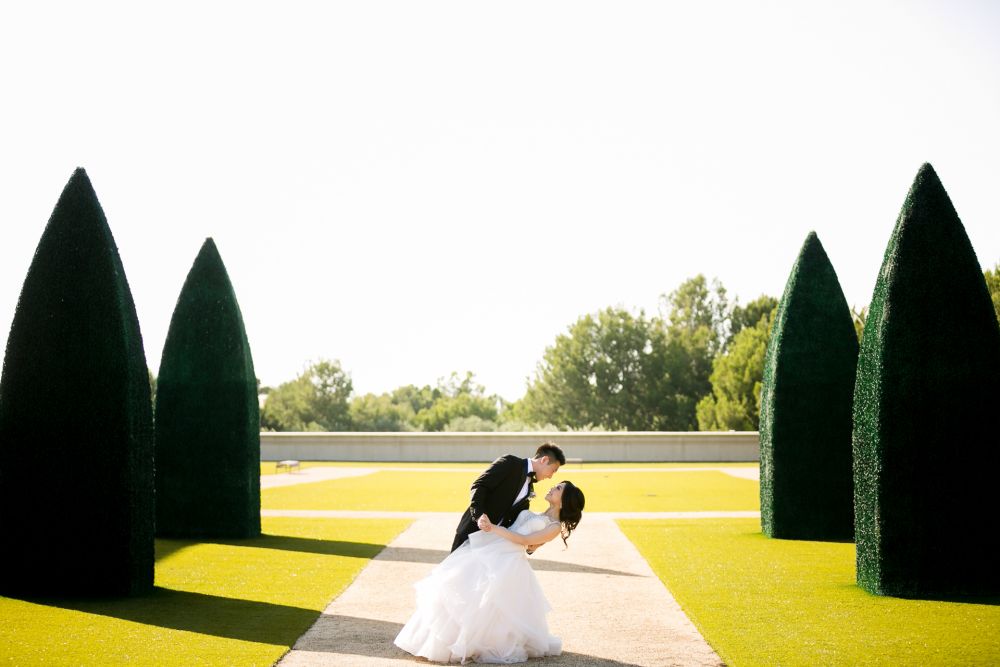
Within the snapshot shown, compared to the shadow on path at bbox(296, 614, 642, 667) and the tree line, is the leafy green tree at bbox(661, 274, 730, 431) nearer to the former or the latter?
the tree line

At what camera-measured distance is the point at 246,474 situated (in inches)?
638

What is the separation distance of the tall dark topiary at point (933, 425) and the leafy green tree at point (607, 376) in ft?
244

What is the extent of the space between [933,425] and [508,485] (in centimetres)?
541

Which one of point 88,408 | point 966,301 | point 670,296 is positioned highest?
point 670,296

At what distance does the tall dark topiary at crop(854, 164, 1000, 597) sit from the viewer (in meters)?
10.9

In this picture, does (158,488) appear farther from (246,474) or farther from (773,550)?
(773,550)

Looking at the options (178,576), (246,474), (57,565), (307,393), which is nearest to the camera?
(57,565)

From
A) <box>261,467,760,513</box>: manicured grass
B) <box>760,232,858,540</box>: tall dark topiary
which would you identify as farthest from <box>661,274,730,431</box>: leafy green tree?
<box>760,232,858,540</box>: tall dark topiary

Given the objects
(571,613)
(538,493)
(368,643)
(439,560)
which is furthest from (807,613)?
(538,493)

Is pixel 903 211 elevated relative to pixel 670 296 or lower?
lower

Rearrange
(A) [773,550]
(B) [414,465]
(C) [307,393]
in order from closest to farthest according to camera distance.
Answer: (A) [773,550] < (B) [414,465] < (C) [307,393]

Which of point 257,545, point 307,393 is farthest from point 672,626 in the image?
point 307,393

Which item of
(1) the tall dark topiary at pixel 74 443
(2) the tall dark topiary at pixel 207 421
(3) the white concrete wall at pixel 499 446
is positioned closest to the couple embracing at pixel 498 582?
(1) the tall dark topiary at pixel 74 443

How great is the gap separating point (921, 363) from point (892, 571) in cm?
233
